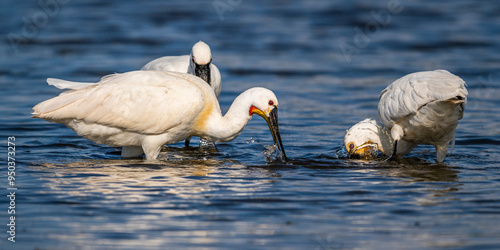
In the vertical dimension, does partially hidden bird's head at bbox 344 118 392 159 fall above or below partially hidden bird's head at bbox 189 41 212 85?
below

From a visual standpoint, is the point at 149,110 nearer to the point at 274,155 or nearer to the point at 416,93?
the point at 274,155

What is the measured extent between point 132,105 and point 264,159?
197 cm

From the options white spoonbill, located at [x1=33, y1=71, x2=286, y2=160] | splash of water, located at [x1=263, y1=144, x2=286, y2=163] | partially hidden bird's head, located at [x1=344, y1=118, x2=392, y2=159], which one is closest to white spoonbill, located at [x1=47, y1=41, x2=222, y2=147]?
splash of water, located at [x1=263, y1=144, x2=286, y2=163]

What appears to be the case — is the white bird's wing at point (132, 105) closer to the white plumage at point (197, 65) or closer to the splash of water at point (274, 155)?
the splash of water at point (274, 155)

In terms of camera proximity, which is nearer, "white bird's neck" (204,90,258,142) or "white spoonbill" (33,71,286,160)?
"white spoonbill" (33,71,286,160)

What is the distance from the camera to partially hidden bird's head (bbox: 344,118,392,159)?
1003cm

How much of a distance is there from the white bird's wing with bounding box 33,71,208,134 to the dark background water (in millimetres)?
591

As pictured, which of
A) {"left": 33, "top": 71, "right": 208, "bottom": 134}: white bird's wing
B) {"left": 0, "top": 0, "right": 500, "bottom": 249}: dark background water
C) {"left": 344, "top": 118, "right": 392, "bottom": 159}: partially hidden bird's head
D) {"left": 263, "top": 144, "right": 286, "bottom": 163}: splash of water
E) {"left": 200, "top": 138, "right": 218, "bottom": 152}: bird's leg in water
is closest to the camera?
{"left": 0, "top": 0, "right": 500, "bottom": 249}: dark background water

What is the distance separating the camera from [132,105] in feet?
30.2

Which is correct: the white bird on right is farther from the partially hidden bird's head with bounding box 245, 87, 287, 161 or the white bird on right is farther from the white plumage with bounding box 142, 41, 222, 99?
the white plumage with bounding box 142, 41, 222, 99

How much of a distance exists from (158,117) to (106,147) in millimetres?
2093

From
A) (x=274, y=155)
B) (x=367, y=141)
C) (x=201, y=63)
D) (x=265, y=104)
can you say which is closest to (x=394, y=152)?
(x=367, y=141)

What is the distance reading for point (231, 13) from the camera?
84.0ft

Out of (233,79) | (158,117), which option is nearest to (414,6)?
(233,79)
